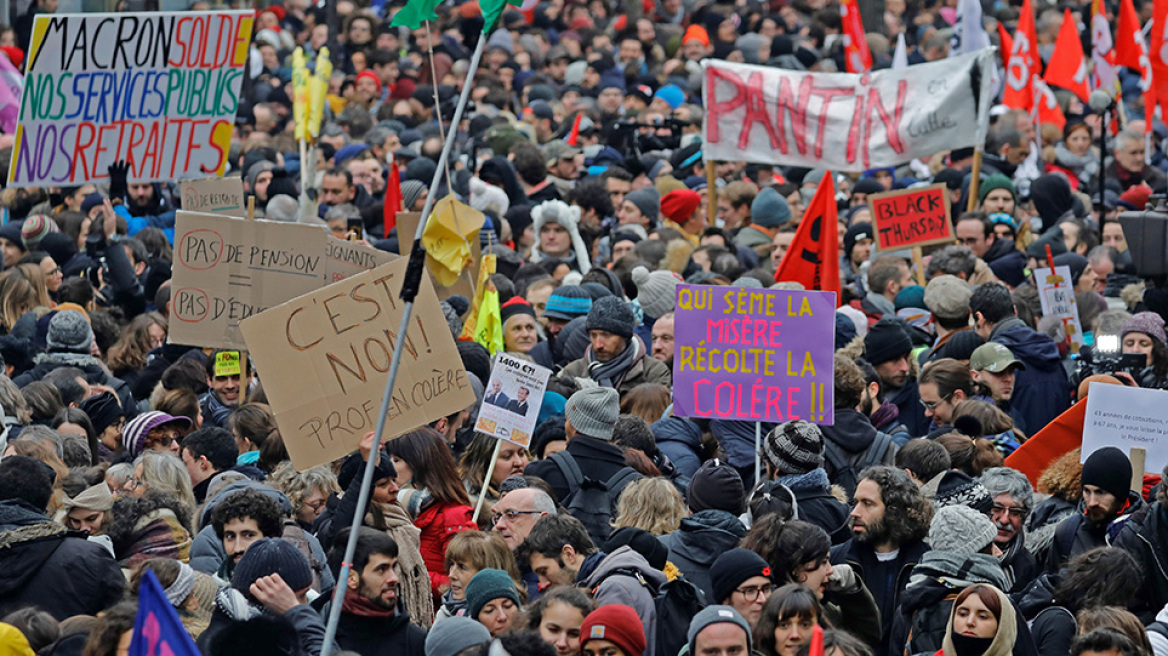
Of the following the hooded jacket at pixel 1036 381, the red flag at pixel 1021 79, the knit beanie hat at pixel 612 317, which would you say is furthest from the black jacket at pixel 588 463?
the red flag at pixel 1021 79

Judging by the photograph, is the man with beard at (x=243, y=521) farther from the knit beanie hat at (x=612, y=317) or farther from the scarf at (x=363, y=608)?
the knit beanie hat at (x=612, y=317)

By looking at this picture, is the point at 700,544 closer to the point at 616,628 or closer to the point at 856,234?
the point at 616,628

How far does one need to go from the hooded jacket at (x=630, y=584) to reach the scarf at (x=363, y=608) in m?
0.72

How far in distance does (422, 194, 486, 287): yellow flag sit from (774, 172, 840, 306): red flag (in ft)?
6.56

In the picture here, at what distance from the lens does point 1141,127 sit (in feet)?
58.9

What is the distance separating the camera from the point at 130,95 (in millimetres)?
11891

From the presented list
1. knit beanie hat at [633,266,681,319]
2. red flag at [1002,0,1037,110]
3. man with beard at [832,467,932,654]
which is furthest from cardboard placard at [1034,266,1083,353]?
red flag at [1002,0,1037,110]

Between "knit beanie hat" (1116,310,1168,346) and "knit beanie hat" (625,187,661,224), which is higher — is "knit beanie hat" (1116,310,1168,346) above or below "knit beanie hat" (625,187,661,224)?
above

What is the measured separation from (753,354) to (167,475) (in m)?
2.84

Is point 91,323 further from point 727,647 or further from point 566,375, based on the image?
point 727,647

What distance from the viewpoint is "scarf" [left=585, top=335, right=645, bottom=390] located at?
9.71 metres

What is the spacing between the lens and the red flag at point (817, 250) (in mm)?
11633

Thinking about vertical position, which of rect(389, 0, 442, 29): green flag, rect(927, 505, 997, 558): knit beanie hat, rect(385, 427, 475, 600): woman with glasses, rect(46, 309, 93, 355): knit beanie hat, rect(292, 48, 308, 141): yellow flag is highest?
rect(389, 0, 442, 29): green flag

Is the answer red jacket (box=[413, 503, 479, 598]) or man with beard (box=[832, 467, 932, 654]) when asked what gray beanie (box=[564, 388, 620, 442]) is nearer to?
red jacket (box=[413, 503, 479, 598])
